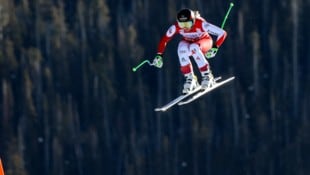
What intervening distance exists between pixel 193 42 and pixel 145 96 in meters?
75.3

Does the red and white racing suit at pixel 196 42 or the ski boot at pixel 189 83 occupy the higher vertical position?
the red and white racing suit at pixel 196 42

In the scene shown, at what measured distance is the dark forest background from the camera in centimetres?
10162

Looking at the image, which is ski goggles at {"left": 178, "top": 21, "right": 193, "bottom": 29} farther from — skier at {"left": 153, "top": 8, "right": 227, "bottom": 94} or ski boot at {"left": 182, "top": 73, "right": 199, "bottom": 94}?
ski boot at {"left": 182, "top": 73, "right": 199, "bottom": 94}

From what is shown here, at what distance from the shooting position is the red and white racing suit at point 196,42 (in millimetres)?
31672

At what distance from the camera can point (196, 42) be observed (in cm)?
3209

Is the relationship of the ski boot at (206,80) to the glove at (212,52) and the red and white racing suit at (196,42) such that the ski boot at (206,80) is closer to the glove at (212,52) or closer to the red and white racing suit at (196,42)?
the red and white racing suit at (196,42)

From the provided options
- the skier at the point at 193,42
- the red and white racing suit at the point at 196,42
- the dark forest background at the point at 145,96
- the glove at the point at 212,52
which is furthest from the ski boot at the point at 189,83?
the dark forest background at the point at 145,96

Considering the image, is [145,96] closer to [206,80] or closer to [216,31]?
[206,80]

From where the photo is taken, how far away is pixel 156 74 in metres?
110

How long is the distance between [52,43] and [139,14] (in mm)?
7768

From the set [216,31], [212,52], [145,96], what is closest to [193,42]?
[212,52]

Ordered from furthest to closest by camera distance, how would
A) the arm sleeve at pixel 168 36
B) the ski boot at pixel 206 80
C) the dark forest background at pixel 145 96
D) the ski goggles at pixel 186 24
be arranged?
the dark forest background at pixel 145 96
the ski boot at pixel 206 80
the arm sleeve at pixel 168 36
the ski goggles at pixel 186 24

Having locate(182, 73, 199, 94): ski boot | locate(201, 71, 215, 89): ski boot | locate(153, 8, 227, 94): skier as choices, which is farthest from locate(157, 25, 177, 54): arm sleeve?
locate(201, 71, 215, 89): ski boot

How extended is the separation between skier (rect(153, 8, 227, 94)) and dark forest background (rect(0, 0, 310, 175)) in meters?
64.7
